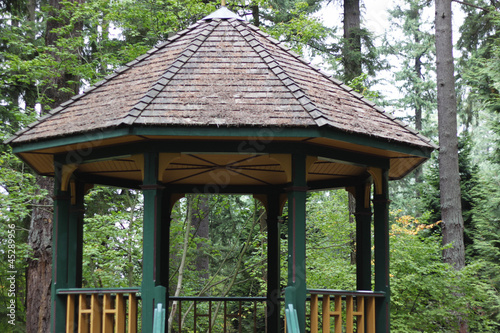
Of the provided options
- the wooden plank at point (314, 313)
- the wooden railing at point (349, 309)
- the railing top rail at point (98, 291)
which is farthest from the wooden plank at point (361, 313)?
the railing top rail at point (98, 291)

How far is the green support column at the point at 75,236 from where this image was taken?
25.2 ft

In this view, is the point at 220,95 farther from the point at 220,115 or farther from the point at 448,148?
the point at 448,148

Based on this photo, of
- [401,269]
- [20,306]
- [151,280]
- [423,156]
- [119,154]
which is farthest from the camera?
[20,306]

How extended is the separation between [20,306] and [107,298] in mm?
14483

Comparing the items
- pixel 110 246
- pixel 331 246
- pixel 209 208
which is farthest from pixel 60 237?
pixel 331 246

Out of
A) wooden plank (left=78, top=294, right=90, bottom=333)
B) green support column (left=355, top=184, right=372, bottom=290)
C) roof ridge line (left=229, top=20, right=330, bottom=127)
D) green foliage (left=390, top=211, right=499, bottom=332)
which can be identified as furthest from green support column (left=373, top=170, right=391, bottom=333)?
green foliage (left=390, top=211, right=499, bottom=332)

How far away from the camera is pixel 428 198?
18359 mm

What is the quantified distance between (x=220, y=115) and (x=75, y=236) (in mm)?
3085

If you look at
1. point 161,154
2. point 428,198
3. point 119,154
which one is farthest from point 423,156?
point 428,198

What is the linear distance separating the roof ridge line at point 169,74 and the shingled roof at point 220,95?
1cm

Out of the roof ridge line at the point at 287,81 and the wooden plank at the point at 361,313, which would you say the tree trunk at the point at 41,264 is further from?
the wooden plank at the point at 361,313

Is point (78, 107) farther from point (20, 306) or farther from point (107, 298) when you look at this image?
point (20, 306)

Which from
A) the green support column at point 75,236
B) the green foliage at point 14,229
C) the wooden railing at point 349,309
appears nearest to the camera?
the wooden railing at point 349,309

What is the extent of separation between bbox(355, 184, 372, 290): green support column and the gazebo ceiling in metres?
0.70
